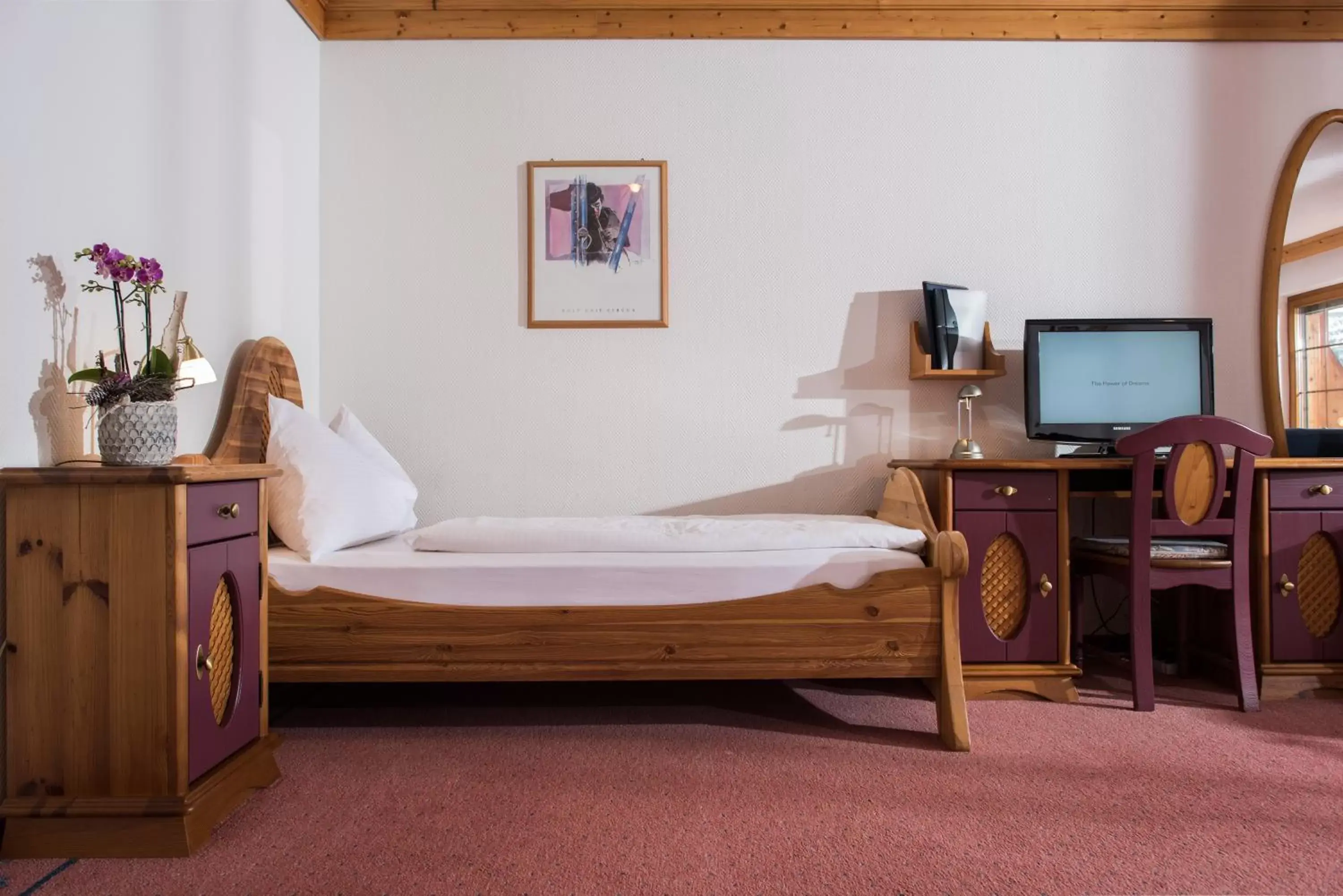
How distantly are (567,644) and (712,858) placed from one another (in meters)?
0.77

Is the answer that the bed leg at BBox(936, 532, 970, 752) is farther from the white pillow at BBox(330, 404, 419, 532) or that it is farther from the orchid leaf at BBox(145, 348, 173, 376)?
the orchid leaf at BBox(145, 348, 173, 376)

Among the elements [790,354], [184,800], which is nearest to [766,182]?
[790,354]

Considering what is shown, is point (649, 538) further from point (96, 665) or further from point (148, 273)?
point (148, 273)

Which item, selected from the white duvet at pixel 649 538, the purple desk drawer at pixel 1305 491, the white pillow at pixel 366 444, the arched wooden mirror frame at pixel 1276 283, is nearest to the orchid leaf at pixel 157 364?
the white duvet at pixel 649 538

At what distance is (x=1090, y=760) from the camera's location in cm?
206

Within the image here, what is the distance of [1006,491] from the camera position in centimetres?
260

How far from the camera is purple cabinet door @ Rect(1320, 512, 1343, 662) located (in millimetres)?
2660

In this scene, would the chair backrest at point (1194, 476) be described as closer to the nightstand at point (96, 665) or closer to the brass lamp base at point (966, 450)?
the brass lamp base at point (966, 450)

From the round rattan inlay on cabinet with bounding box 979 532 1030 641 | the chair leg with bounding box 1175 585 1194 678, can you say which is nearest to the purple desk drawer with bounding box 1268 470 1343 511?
the chair leg with bounding box 1175 585 1194 678

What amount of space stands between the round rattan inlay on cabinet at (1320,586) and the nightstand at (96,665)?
3.34m

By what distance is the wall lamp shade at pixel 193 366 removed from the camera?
2.19 meters

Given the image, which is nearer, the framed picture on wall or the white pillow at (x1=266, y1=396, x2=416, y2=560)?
the white pillow at (x1=266, y1=396, x2=416, y2=560)

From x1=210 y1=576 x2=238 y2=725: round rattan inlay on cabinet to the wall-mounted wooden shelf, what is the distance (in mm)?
2460

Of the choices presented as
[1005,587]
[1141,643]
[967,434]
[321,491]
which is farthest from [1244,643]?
[321,491]
